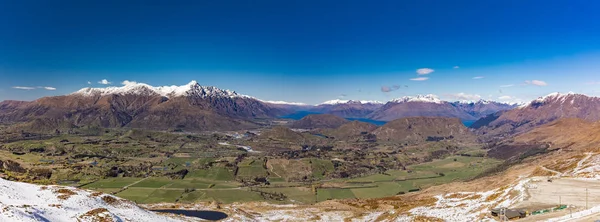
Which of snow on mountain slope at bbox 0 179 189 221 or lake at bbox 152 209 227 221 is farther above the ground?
snow on mountain slope at bbox 0 179 189 221

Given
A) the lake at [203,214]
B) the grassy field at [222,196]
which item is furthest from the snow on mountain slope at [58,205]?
the grassy field at [222,196]

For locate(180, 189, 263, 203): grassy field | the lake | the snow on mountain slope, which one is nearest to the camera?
the snow on mountain slope

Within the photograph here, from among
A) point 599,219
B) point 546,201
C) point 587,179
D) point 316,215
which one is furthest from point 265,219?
point 587,179

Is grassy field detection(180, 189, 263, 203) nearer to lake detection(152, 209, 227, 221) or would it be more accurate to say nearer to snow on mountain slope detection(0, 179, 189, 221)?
lake detection(152, 209, 227, 221)

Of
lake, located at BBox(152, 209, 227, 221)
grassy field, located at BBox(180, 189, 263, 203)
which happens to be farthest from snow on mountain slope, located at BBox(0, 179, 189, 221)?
grassy field, located at BBox(180, 189, 263, 203)

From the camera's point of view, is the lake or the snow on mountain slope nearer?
the snow on mountain slope

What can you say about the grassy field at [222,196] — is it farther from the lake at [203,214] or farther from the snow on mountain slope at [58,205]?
the snow on mountain slope at [58,205]

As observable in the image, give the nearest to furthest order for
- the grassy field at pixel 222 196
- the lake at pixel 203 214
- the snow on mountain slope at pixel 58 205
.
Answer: the snow on mountain slope at pixel 58 205, the lake at pixel 203 214, the grassy field at pixel 222 196

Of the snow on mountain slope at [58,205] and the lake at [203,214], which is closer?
the snow on mountain slope at [58,205]

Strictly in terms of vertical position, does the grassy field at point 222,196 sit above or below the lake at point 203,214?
below
